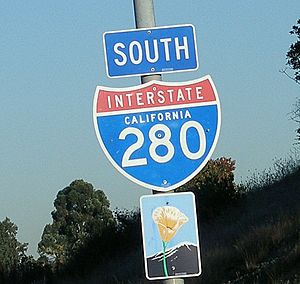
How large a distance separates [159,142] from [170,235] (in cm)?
58

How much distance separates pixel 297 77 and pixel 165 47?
1130 inches

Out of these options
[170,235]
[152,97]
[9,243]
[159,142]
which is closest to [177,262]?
[170,235]

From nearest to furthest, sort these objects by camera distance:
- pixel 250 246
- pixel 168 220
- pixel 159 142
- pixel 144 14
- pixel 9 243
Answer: pixel 168 220
pixel 159 142
pixel 144 14
pixel 250 246
pixel 9 243

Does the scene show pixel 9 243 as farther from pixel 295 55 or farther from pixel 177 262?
pixel 177 262

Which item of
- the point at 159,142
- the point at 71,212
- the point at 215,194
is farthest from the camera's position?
the point at 71,212

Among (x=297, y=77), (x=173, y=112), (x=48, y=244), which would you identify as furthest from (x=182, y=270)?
(x=48, y=244)

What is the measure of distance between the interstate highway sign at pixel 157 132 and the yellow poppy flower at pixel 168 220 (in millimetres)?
147

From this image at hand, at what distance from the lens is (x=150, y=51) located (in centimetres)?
673

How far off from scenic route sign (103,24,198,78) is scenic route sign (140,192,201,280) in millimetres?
836

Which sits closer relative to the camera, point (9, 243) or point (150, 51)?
point (150, 51)

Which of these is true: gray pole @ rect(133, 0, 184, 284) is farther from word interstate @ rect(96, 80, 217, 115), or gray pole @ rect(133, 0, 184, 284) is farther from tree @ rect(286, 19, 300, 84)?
tree @ rect(286, 19, 300, 84)

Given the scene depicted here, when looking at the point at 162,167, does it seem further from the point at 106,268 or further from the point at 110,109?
the point at 106,268

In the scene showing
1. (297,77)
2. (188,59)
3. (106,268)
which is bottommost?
(106,268)

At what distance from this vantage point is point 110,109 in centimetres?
660
